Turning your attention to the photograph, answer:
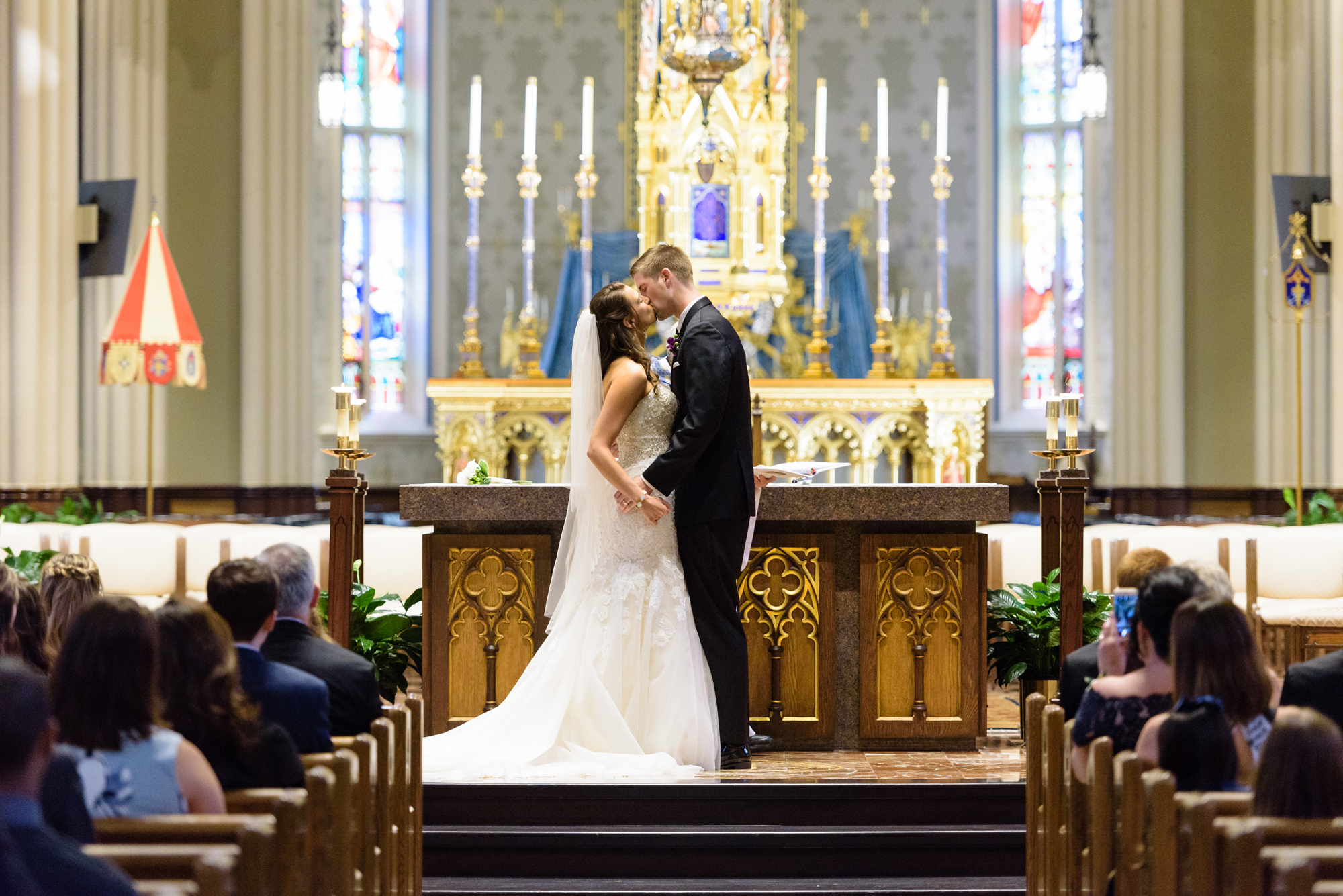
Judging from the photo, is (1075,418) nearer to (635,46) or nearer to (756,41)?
(756,41)

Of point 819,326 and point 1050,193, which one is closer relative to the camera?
point 819,326

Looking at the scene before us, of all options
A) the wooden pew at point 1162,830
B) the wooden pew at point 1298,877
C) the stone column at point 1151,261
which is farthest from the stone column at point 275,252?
the wooden pew at point 1298,877

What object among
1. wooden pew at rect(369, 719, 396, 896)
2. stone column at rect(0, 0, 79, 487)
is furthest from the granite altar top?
stone column at rect(0, 0, 79, 487)

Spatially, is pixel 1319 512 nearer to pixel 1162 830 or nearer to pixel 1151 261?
pixel 1151 261

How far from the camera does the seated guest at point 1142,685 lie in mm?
3191

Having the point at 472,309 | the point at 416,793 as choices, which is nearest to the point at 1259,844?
the point at 416,793

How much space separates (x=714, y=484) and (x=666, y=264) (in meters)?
0.75

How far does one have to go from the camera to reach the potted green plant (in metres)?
5.83

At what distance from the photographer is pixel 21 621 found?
3.91 metres

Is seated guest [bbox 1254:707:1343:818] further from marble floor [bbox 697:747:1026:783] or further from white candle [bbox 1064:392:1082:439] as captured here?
white candle [bbox 1064:392:1082:439]

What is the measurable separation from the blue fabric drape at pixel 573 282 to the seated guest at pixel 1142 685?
9.04m

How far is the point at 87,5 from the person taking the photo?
1173 cm

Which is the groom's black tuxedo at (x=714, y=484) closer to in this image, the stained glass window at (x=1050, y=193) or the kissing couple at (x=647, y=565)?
the kissing couple at (x=647, y=565)

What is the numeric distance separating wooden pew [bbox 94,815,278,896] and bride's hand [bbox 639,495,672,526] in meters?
2.48
